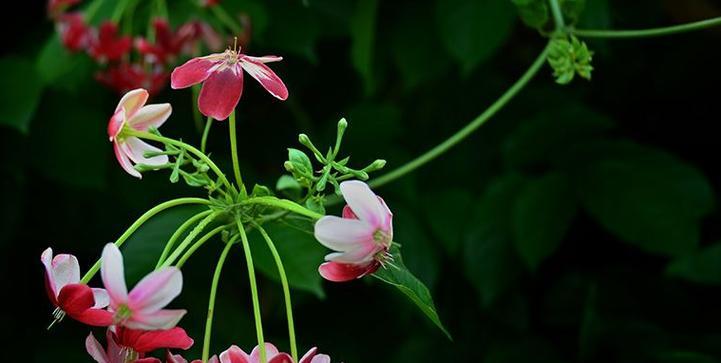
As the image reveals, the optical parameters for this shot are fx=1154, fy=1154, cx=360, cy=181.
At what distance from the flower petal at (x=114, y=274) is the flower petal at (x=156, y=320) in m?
0.02

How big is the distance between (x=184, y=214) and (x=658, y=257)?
92 centimetres

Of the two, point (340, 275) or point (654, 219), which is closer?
point (340, 275)

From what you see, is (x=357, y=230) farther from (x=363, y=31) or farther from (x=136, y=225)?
(x=363, y=31)

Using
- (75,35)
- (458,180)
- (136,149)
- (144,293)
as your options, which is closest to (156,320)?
(144,293)

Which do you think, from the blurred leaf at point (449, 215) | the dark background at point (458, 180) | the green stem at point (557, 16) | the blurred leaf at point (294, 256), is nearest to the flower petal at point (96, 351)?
the blurred leaf at point (294, 256)

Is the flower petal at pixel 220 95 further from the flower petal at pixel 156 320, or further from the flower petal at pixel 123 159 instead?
the flower petal at pixel 156 320

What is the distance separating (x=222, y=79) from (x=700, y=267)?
980mm

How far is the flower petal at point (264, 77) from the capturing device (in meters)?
0.93

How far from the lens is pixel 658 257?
1.98m

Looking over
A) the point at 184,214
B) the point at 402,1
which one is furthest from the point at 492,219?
the point at 184,214

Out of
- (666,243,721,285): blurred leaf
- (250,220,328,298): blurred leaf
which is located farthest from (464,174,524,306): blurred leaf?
(250,220,328,298): blurred leaf

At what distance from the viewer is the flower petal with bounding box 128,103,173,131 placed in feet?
3.26

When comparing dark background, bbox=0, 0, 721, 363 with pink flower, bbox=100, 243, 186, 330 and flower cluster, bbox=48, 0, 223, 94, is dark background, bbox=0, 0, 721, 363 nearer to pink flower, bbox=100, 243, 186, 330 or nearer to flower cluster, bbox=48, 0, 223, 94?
flower cluster, bbox=48, 0, 223, 94

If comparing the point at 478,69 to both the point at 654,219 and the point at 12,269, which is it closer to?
the point at 654,219
